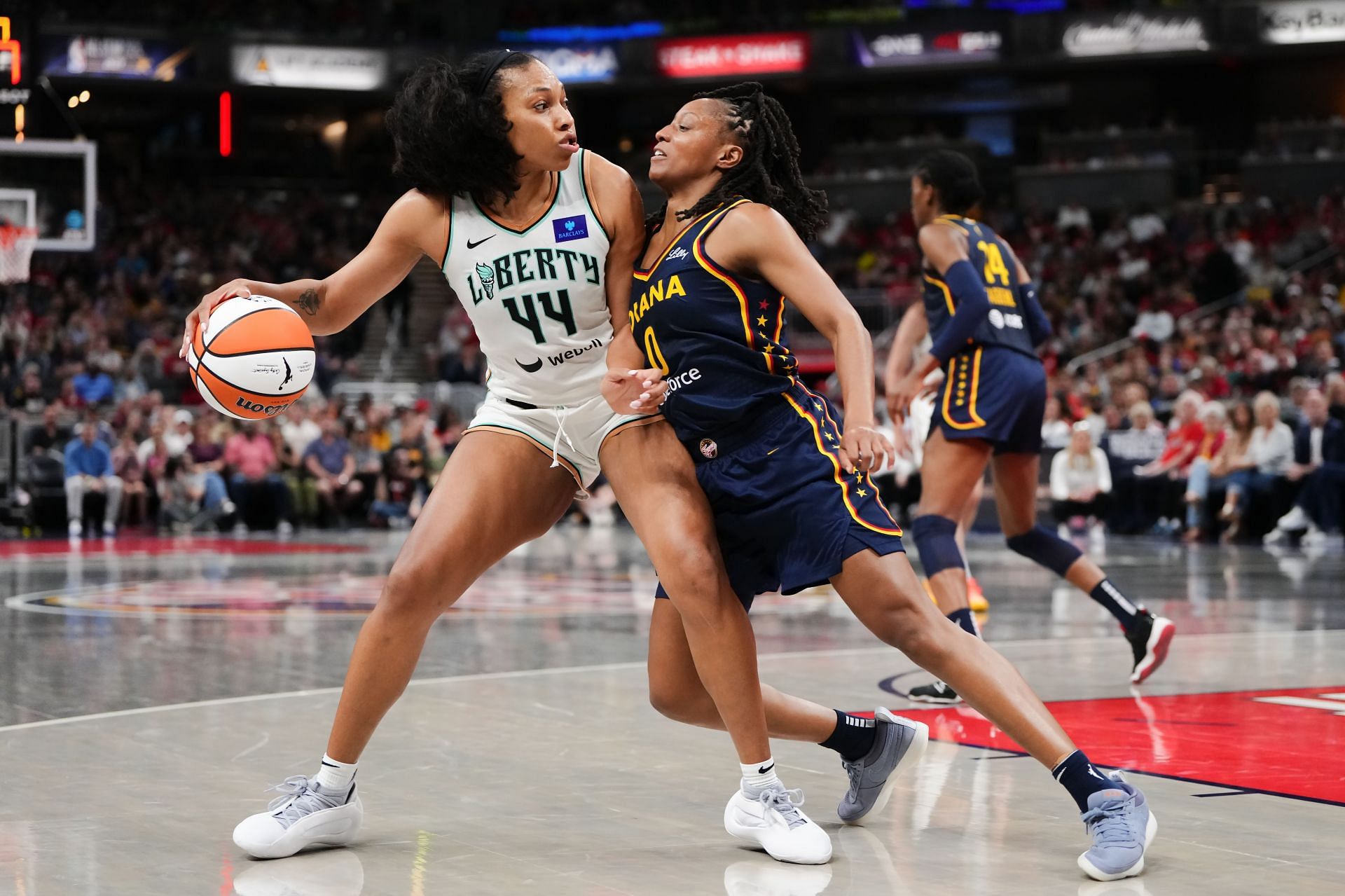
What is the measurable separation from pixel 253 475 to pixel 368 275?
49.5ft

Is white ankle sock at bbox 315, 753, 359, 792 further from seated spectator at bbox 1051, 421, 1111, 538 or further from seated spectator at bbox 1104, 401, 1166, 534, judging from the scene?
seated spectator at bbox 1104, 401, 1166, 534

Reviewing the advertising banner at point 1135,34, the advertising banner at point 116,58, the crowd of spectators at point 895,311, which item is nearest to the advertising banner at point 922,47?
the advertising banner at point 1135,34

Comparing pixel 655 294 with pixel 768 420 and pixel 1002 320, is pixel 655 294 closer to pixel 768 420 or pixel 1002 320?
pixel 768 420

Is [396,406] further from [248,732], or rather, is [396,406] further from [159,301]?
[248,732]

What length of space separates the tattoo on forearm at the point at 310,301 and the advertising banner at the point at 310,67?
30.5 m

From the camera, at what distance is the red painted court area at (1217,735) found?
4.64 meters

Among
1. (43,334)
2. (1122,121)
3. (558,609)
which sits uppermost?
(1122,121)

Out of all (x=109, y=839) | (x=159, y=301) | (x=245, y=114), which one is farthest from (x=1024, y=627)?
(x=245, y=114)

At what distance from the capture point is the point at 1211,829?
3.98 metres

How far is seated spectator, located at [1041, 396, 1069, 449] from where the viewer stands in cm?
1733

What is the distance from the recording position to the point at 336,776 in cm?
395

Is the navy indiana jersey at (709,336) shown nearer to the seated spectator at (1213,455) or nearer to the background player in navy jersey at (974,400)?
the background player in navy jersey at (974,400)

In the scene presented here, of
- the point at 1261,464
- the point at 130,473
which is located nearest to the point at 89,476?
the point at 130,473

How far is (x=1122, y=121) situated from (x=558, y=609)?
28201 mm
